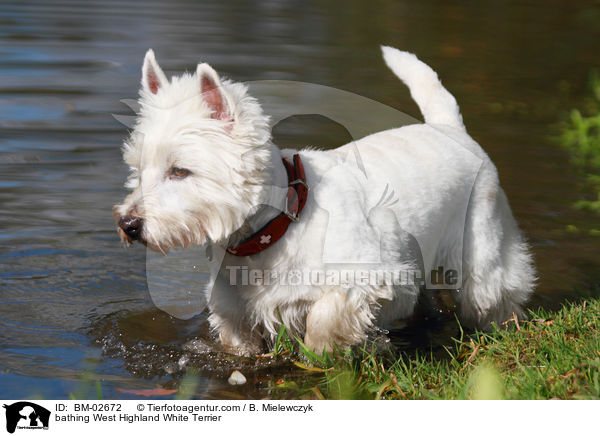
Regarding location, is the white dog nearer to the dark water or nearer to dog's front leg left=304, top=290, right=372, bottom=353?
dog's front leg left=304, top=290, right=372, bottom=353

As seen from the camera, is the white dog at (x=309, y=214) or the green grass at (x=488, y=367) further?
the white dog at (x=309, y=214)

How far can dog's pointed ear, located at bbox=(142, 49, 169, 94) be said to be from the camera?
392 cm

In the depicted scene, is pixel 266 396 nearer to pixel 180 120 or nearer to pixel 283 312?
pixel 283 312

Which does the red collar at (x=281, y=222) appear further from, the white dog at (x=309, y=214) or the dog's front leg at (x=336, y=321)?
the dog's front leg at (x=336, y=321)

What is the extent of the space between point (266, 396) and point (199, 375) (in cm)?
44

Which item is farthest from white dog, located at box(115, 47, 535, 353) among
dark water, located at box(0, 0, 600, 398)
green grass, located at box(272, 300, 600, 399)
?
dark water, located at box(0, 0, 600, 398)

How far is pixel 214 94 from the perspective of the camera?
372cm

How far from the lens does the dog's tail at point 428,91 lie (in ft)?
17.3

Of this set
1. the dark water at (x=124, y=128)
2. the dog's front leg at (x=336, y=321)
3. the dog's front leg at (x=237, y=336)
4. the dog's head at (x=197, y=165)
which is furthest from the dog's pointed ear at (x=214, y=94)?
the dark water at (x=124, y=128)

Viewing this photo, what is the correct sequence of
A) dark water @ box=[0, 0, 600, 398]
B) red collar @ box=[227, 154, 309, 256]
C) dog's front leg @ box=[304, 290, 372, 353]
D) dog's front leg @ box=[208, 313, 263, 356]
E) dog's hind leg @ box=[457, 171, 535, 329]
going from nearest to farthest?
red collar @ box=[227, 154, 309, 256] → dog's front leg @ box=[304, 290, 372, 353] → dog's front leg @ box=[208, 313, 263, 356] → dark water @ box=[0, 0, 600, 398] → dog's hind leg @ box=[457, 171, 535, 329]
